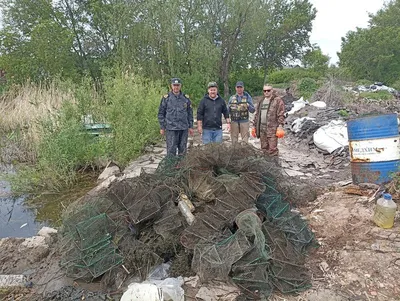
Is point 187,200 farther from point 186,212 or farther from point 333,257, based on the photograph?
point 333,257

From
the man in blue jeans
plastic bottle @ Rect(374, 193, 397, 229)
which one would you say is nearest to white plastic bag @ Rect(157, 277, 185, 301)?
plastic bottle @ Rect(374, 193, 397, 229)

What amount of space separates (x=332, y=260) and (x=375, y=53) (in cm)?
3116

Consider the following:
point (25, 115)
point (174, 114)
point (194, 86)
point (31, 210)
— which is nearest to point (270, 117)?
point (174, 114)

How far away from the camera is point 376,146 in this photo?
4668mm

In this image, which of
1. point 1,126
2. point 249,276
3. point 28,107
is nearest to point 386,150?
point 249,276

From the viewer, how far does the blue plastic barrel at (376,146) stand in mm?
4617

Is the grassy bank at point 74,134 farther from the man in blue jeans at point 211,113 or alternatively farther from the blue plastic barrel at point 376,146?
the blue plastic barrel at point 376,146

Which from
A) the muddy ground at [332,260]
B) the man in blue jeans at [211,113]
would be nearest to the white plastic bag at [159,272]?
the muddy ground at [332,260]

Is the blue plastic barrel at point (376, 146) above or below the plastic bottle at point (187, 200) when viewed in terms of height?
above

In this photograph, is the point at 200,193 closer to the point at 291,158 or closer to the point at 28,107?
the point at 291,158

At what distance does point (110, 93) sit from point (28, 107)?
3.84 metres

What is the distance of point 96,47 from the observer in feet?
73.4

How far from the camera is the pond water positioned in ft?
17.5

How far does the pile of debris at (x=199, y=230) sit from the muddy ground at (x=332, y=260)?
0.51 feet
